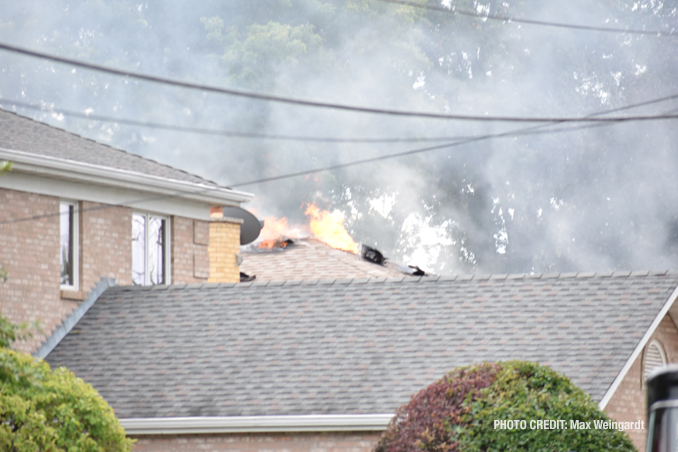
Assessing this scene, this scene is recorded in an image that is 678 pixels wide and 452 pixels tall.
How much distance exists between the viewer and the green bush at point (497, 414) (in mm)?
9516

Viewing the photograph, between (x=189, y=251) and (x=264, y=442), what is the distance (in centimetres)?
746

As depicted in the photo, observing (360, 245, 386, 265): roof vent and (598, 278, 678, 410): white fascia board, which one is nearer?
(598, 278, 678, 410): white fascia board

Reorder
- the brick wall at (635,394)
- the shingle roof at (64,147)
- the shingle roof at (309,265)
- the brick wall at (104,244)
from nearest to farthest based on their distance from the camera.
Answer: the brick wall at (635,394)
the shingle roof at (64,147)
the brick wall at (104,244)
the shingle roof at (309,265)

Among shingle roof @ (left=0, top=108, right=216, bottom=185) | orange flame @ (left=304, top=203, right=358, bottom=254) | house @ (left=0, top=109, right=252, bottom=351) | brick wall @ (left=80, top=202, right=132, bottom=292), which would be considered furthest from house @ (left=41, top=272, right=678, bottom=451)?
orange flame @ (left=304, top=203, right=358, bottom=254)

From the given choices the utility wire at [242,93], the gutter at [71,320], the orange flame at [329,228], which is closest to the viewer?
the utility wire at [242,93]

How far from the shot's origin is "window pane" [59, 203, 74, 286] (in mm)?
17781

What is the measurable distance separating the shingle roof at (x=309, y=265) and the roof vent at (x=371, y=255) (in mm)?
204

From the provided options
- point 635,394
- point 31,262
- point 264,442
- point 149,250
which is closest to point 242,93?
point 264,442

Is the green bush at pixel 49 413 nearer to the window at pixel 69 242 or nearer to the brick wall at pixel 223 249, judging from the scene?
the window at pixel 69 242

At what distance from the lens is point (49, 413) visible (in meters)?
11.1

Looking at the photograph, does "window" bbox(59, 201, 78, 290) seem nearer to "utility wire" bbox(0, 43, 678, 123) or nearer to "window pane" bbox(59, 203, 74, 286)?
"window pane" bbox(59, 203, 74, 286)

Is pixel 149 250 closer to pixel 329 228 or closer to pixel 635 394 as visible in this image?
pixel 635 394

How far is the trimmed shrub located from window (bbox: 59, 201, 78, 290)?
636 cm

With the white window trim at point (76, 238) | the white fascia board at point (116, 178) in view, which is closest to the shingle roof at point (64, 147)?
the white fascia board at point (116, 178)
